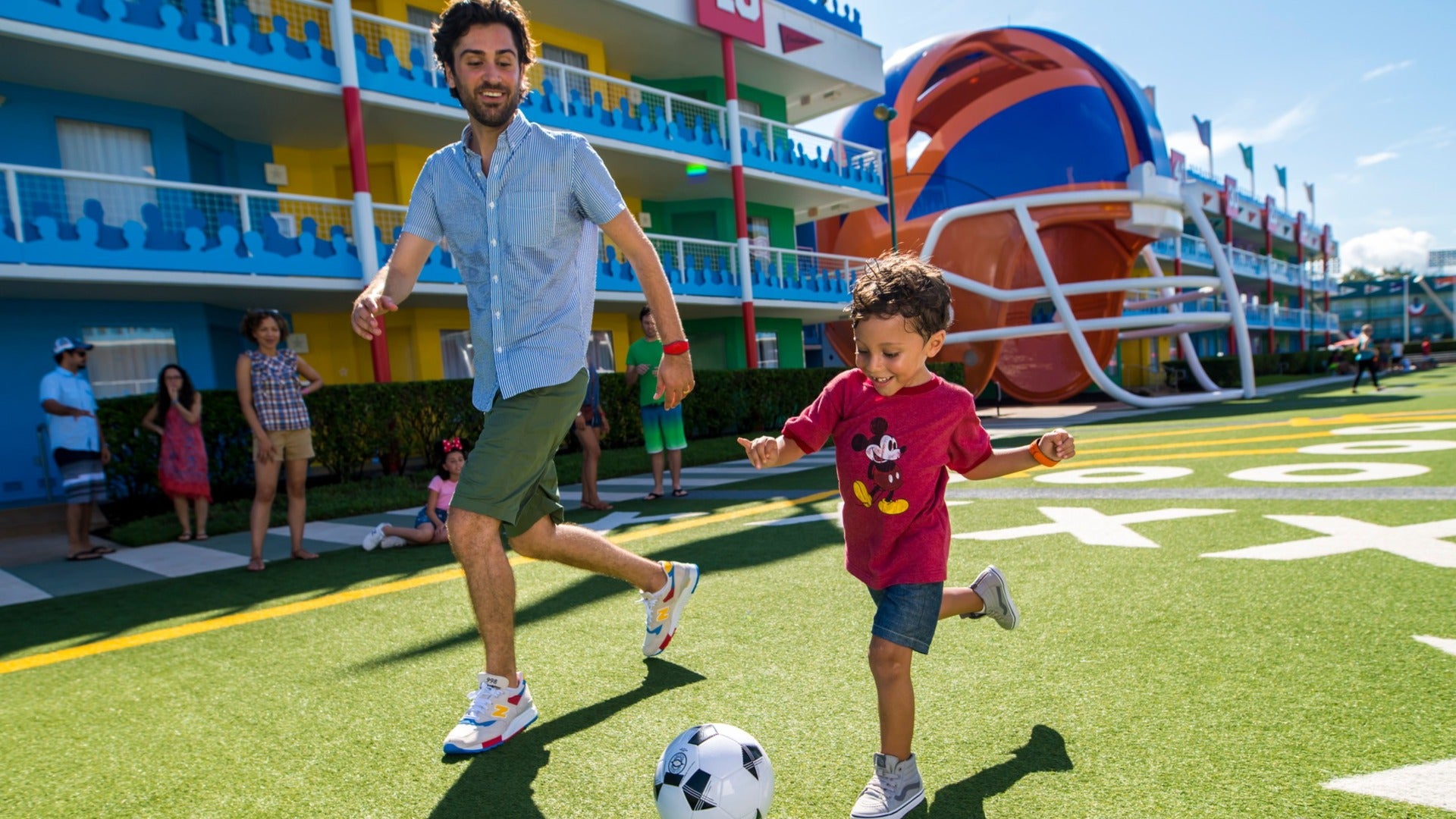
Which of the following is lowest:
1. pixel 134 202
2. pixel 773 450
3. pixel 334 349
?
pixel 773 450

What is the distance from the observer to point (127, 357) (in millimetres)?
12188

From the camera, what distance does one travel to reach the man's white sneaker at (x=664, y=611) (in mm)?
3146

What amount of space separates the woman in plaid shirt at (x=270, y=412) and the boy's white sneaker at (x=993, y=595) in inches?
184

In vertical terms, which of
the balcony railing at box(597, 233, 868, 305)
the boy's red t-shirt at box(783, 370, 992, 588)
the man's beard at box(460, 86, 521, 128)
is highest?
the balcony railing at box(597, 233, 868, 305)

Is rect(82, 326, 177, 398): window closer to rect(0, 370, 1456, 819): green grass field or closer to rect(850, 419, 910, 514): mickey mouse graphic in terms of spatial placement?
rect(0, 370, 1456, 819): green grass field

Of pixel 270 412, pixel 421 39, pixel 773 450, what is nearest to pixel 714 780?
pixel 773 450

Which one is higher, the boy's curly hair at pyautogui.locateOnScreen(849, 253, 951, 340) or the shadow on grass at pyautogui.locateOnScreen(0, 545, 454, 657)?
the boy's curly hair at pyautogui.locateOnScreen(849, 253, 951, 340)

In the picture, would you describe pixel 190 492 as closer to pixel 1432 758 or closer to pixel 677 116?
pixel 1432 758

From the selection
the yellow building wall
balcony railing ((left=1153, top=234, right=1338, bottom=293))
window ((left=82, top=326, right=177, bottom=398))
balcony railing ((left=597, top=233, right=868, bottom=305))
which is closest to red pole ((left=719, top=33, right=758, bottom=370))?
balcony railing ((left=597, top=233, right=868, bottom=305))

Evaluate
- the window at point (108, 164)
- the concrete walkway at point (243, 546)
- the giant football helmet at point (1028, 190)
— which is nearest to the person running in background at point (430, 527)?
the concrete walkway at point (243, 546)

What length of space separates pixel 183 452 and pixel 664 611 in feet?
21.6

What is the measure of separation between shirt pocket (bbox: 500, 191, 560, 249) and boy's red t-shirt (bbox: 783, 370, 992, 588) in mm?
1119

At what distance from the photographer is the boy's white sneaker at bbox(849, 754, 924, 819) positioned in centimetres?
188

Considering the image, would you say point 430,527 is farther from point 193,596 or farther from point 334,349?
point 334,349
